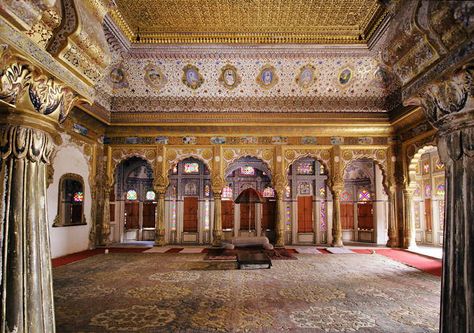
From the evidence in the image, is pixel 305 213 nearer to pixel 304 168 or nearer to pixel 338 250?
pixel 304 168

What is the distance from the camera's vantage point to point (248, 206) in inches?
516

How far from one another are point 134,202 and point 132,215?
57 centimetres

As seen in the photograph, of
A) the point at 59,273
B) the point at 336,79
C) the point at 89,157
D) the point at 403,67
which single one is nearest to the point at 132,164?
the point at 89,157

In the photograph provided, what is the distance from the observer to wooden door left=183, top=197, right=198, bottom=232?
41.8ft

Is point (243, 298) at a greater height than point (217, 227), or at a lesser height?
lesser

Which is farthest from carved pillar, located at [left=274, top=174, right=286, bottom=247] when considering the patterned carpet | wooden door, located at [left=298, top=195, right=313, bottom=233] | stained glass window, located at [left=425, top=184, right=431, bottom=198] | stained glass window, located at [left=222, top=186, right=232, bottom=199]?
stained glass window, located at [left=425, top=184, right=431, bottom=198]

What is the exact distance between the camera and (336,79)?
1002cm

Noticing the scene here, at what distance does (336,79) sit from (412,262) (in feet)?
19.0

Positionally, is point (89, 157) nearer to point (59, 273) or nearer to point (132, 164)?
point (132, 164)

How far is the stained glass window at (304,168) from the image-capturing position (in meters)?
13.0

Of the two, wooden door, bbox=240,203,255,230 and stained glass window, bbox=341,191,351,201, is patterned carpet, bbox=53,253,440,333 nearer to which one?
wooden door, bbox=240,203,255,230

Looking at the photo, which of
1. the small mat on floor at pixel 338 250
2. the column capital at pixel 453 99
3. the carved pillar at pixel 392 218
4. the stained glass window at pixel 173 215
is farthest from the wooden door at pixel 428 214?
the column capital at pixel 453 99

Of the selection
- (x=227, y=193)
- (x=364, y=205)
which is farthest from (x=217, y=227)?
(x=364, y=205)

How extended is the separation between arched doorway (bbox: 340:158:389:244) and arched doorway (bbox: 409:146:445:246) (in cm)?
120
